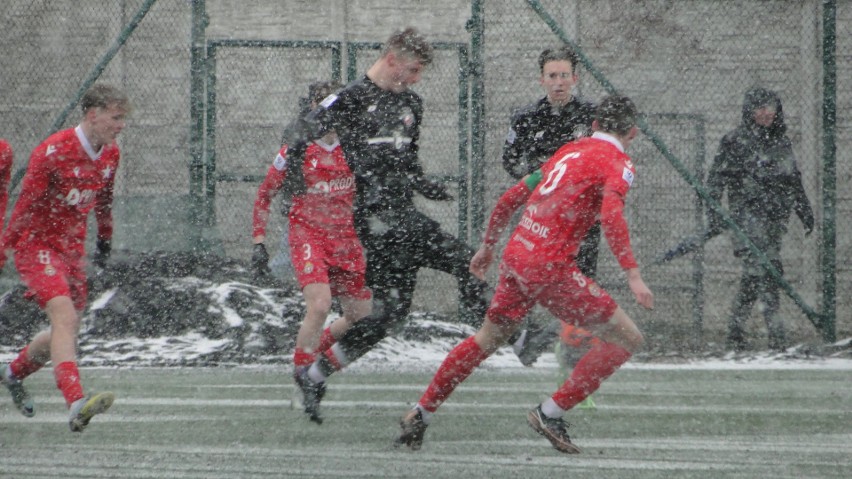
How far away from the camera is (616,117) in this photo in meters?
4.97

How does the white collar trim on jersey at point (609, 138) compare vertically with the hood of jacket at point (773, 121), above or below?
below

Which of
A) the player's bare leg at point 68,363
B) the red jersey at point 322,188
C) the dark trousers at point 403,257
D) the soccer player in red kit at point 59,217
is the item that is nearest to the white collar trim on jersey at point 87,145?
the soccer player in red kit at point 59,217

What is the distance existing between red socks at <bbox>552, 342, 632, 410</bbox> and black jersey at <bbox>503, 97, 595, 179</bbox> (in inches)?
67.6

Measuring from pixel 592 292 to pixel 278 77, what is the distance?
20.0 feet

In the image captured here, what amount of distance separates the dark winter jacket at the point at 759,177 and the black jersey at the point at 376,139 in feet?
12.4

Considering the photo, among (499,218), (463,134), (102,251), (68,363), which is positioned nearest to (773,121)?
(463,134)

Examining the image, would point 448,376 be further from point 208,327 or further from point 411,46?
point 208,327

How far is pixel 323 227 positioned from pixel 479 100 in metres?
3.48

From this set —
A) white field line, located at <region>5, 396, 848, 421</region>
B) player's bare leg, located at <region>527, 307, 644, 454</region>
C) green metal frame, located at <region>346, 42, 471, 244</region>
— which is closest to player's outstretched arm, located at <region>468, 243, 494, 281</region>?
player's bare leg, located at <region>527, 307, 644, 454</region>

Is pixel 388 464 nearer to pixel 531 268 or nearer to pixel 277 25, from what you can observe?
pixel 531 268

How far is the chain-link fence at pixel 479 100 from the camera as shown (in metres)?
9.40

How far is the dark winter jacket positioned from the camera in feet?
29.3

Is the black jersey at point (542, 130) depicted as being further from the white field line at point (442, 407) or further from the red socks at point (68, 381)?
the red socks at point (68, 381)

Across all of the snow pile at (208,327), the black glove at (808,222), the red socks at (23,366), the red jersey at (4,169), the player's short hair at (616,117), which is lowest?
the snow pile at (208,327)
